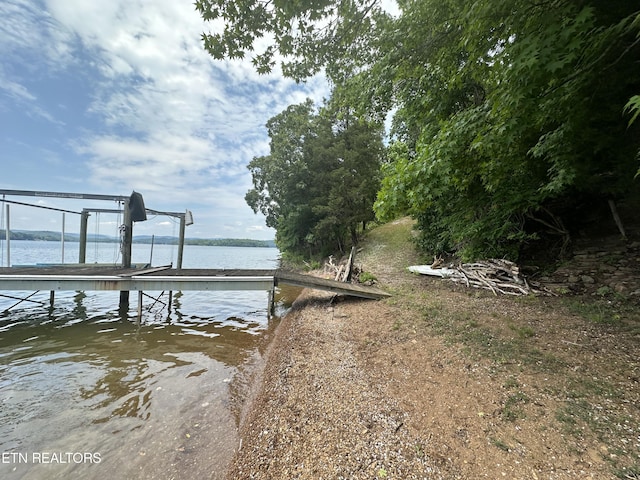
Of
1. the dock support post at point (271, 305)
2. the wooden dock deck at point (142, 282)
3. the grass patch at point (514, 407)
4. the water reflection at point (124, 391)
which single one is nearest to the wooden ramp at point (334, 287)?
the wooden dock deck at point (142, 282)

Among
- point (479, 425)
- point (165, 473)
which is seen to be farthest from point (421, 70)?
point (165, 473)

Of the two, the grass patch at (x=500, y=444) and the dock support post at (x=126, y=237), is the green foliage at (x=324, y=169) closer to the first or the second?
the dock support post at (x=126, y=237)

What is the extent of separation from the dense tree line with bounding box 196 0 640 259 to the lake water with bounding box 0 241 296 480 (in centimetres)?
502

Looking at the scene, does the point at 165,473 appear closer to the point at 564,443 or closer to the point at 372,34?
the point at 564,443

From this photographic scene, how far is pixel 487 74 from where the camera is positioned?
416 cm

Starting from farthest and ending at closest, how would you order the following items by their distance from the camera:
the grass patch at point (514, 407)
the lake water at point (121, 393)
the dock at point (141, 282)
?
1. the dock at point (141, 282)
2. the lake water at point (121, 393)
3. the grass patch at point (514, 407)

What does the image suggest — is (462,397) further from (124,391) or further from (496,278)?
(496,278)

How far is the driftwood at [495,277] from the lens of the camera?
21.7ft

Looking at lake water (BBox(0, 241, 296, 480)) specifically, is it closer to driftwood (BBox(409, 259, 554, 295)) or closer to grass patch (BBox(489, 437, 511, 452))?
grass patch (BBox(489, 437, 511, 452))

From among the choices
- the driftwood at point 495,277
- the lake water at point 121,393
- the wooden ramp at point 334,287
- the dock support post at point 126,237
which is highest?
the dock support post at point 126,237

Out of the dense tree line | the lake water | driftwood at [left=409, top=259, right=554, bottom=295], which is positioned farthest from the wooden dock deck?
the dense tree line

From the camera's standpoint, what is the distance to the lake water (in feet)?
9.82

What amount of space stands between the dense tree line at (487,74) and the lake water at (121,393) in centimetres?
502

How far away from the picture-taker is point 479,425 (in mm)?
2707
